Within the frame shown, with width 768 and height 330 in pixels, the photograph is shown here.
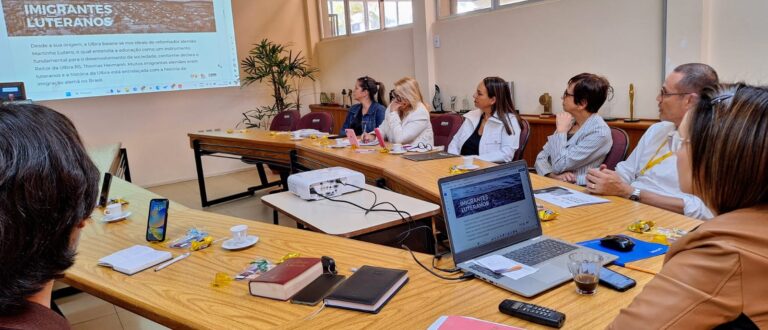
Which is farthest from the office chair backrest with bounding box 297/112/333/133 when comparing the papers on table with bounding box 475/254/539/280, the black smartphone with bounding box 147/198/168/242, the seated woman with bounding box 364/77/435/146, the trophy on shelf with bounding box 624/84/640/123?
the papers on table with bounding box 475/254/539/280

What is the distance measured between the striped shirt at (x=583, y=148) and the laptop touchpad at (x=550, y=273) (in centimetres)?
149

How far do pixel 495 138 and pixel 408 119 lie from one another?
0.85 meters

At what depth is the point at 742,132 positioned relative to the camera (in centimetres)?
88

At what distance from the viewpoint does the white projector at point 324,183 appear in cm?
239

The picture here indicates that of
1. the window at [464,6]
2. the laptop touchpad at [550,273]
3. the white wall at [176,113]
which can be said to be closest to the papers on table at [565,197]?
the laptop touchpad at [550,273]

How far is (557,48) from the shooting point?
14.0 feet

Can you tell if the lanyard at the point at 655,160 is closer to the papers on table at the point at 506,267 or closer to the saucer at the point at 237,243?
the papers on table at the point at 506,267

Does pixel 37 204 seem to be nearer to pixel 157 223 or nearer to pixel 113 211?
pixel 157 223

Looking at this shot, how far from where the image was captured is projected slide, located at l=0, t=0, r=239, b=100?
16.7ft

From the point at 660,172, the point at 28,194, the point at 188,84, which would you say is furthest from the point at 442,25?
the point at 28,194

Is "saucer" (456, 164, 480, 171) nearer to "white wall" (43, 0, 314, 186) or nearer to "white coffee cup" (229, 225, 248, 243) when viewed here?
"white coffee cup" (229, 225, 248, 243)

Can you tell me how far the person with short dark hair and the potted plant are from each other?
19.2 feet

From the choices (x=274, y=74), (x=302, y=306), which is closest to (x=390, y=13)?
(x=274, y=74)

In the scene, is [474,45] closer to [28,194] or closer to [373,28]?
[373,28]
